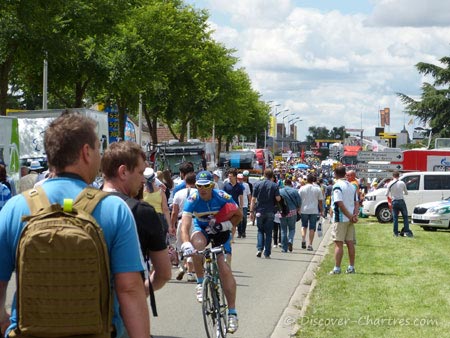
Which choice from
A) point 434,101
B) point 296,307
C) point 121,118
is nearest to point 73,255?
point 296,307

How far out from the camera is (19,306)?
12.0ft

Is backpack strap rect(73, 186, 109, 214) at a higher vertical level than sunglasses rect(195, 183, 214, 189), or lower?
higher

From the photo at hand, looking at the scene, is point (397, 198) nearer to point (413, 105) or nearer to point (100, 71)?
point (100, 71)

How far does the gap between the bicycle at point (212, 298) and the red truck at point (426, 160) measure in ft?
122

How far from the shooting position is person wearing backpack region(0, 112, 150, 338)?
3553 millimetres

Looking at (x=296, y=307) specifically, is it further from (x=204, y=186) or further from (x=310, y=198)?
(x=310, y=198)

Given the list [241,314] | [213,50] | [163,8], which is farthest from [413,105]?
[241,314]

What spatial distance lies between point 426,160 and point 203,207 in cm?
3797

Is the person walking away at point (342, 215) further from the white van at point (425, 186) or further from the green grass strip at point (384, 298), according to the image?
the white van at point (425, 186)

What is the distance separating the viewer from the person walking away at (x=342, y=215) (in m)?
14.9

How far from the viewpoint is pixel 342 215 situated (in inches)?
593

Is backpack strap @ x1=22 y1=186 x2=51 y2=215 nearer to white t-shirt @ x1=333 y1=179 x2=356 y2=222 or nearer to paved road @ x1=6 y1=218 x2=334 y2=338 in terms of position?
paved road @ x1=6 y1=218 x2=334 y2=338

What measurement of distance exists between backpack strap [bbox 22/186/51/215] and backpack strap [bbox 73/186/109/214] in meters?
0.13

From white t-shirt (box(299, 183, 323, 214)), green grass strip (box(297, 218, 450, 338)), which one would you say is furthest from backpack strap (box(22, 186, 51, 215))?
white t-shirt (box(299, 183, 323, 214))
